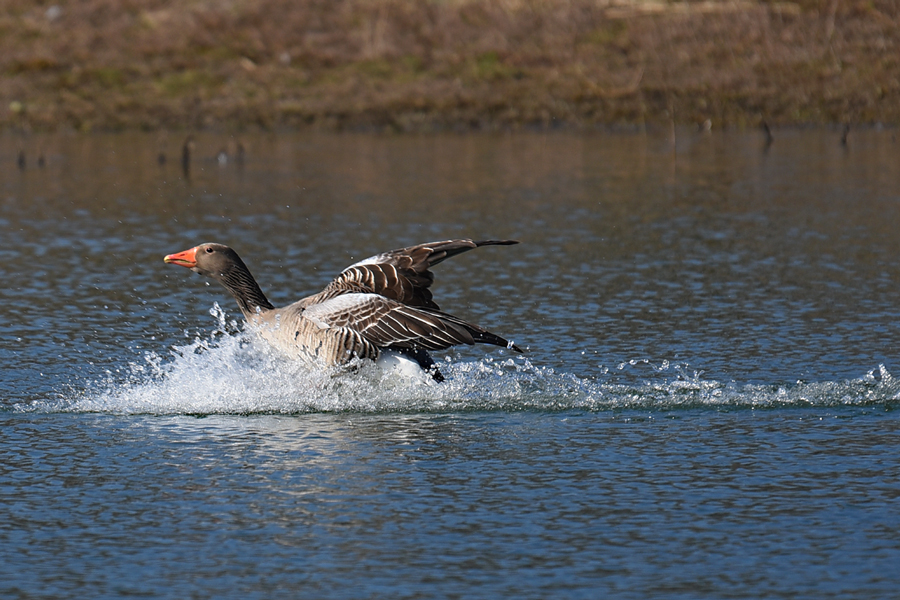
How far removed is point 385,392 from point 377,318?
0.57 meters

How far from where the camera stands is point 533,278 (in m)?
13.4

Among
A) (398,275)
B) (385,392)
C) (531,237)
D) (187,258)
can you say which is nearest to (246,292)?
(187,258)

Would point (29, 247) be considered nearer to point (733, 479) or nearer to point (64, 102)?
point (733, 479)

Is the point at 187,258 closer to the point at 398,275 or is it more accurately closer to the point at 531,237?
the point at 398,275

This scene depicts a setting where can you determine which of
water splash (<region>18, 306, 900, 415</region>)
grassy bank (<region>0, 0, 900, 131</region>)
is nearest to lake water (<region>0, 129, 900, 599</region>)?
water splash (<region>18, 306, 900, 415</region>)

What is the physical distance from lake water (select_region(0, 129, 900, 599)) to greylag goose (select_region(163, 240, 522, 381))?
9.3 inches

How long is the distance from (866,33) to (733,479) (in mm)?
30012

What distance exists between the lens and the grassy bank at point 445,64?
1177 inches

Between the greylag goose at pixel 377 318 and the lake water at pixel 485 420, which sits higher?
the greylag goose at pixel 377 318

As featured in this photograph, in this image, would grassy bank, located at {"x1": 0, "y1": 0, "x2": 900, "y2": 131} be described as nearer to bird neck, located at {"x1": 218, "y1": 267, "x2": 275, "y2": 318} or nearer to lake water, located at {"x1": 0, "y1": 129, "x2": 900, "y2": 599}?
lake water, located at {"x1": 0, "y1": 129, "x2": 900, "y2": 599}

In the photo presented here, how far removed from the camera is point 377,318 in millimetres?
8523

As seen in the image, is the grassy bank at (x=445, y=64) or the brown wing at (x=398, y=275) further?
the grassy bank at (x=445, y=64)

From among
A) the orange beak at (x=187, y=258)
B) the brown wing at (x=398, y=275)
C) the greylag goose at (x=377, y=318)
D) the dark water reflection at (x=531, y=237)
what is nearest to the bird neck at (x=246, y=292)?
the greylag goose at (x=377, y=318)

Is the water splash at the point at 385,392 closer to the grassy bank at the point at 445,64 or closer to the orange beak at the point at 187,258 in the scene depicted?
the orange beak at the point at 187,258
